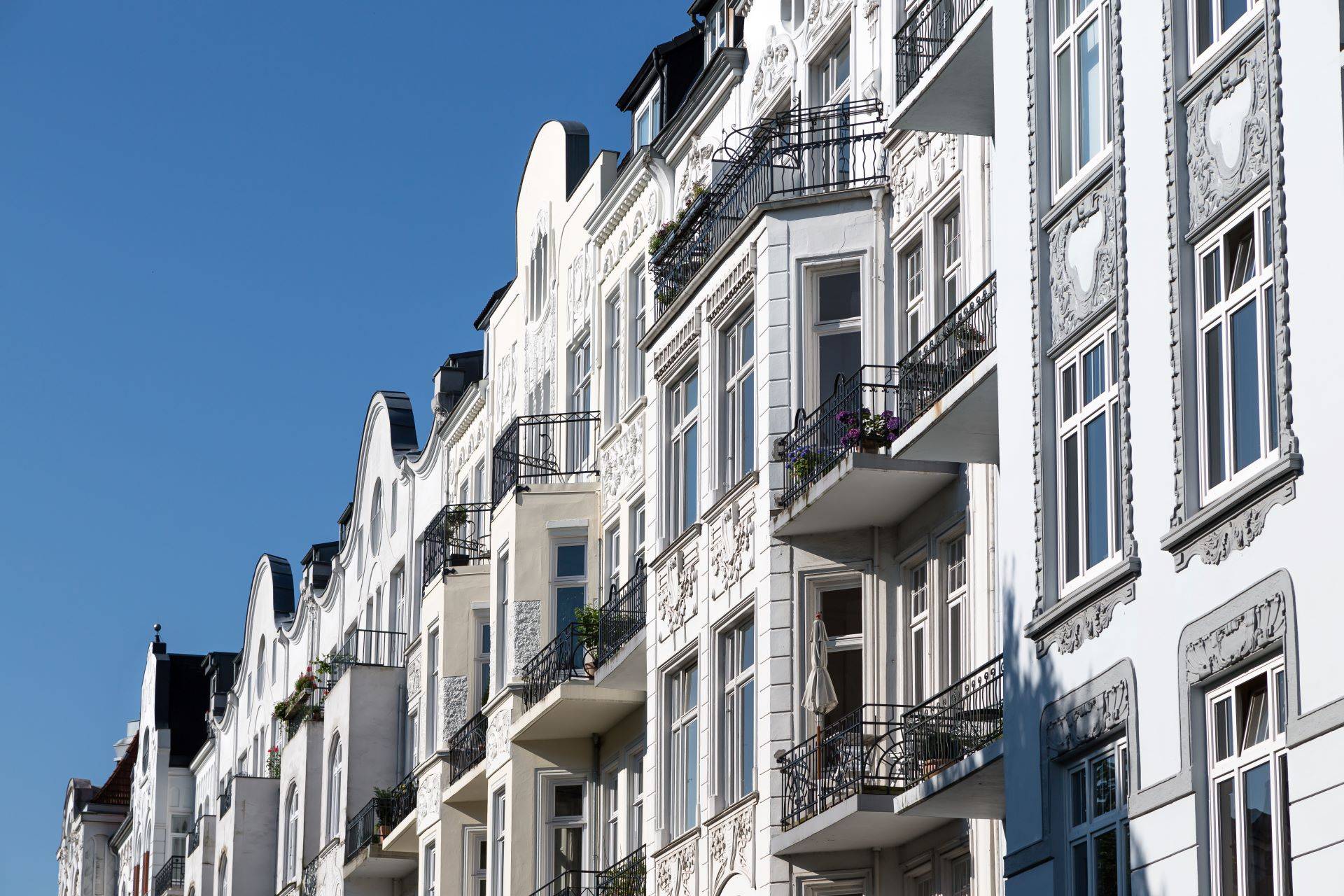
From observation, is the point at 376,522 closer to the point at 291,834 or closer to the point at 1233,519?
the point at 291,834

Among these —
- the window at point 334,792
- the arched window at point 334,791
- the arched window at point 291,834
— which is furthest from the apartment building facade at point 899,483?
the arched window at point 291,834

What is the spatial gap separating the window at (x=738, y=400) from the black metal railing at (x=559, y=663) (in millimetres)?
5989

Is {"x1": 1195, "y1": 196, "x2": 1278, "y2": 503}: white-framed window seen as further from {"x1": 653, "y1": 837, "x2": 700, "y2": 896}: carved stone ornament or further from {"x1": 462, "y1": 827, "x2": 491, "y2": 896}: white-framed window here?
{"x1": 462, "y1": 827, "x2": 491, "y2": 896}: white-framed window

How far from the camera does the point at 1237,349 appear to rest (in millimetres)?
16750

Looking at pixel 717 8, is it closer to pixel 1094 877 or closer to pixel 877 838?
pixel 877 838

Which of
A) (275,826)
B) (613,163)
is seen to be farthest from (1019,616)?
(275,826)

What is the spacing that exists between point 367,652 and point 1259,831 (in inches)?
1330

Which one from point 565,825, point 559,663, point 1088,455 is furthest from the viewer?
point 565,825

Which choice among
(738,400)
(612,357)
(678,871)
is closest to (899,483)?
(738,400)

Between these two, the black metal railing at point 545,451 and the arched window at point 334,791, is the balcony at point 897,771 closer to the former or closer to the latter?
the black metal railing at point 545,451

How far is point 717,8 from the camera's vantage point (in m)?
32.7

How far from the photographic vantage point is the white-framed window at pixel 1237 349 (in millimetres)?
16297

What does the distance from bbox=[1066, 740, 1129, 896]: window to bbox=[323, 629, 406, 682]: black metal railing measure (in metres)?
27.8

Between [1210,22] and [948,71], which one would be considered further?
[948,71]
